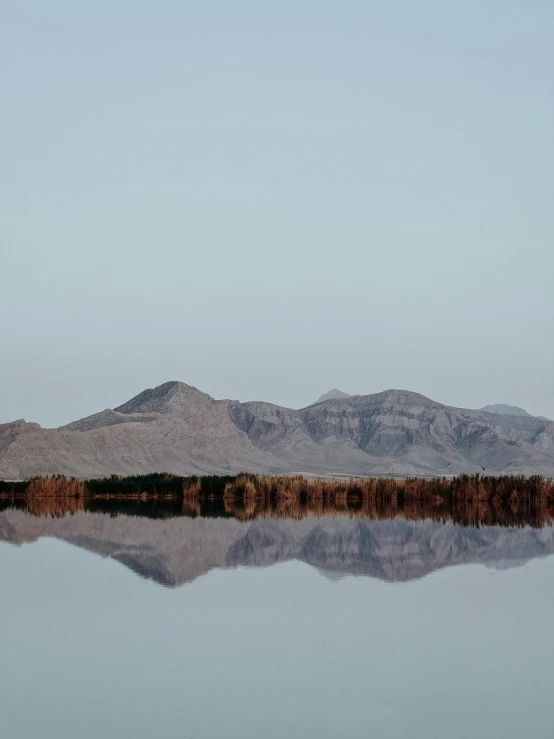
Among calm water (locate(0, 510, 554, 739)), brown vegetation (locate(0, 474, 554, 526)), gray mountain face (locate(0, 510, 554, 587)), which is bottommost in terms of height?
calm water (locate(0, 510, 554, 739))

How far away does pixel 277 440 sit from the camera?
285ft

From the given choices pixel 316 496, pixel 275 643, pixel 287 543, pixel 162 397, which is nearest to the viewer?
pixel 275 643

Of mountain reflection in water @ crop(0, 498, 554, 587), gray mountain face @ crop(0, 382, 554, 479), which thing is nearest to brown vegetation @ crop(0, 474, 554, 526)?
mountain reflection in water @ crop(0, 498, 554, 587)

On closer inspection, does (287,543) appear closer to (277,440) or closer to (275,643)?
(275,643)

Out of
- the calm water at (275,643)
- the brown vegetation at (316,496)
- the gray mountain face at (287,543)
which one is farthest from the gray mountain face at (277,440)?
the calm water at (275,643)

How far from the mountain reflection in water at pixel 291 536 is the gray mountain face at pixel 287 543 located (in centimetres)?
2

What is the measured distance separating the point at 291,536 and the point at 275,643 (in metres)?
10.0

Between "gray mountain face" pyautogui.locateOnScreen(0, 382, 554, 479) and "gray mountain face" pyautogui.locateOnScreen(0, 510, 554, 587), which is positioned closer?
"gray mountain face" pyautogui.locateOnScreen(0, 510, 554, 587)

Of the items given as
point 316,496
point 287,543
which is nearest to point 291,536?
point 287,543

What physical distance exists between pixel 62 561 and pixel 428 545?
573cm

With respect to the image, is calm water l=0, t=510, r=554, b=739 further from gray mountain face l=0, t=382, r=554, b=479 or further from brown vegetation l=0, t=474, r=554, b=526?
gray mountain face l=0, t=382, r=554, b=479

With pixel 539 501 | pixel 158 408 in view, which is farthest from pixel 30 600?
pixel 158 408

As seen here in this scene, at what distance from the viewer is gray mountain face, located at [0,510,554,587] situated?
1388 cm

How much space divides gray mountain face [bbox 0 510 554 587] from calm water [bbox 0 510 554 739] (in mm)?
102
